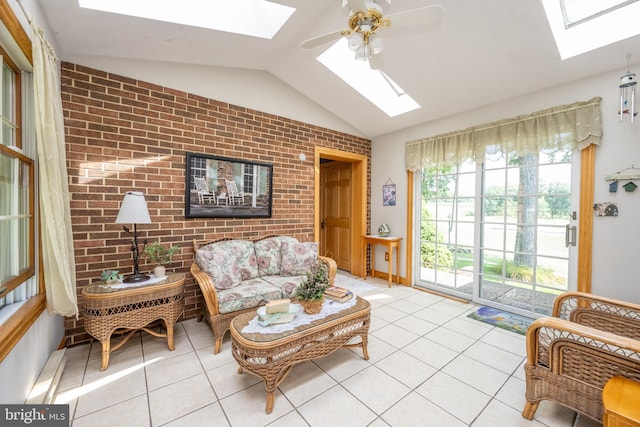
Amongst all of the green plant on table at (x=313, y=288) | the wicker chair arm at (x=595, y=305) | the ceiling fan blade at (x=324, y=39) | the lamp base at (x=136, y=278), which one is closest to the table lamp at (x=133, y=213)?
the lamp base at (x=136, y=278)

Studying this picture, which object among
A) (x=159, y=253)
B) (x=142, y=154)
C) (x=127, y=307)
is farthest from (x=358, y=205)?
(x=127, y=307)

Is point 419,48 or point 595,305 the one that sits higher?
point 419,48

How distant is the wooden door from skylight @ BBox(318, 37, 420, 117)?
1.35 metres

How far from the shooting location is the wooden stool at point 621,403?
1064 millimetres

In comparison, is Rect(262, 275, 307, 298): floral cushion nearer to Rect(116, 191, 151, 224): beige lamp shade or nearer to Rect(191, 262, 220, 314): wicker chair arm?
Rect(191, 262, 220, 314): wicker chair arm

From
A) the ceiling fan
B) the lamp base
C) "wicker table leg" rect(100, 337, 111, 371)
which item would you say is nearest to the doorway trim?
the ceiling fan

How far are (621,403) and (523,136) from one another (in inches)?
102

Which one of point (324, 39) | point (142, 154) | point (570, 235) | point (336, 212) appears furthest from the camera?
point (336, 212)

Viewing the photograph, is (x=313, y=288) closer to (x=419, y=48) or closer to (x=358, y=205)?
(x=419, y=48)

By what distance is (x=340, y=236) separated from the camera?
500cm

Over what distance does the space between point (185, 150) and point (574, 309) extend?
12.3 ft

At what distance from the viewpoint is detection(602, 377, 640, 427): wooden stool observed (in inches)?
41.9

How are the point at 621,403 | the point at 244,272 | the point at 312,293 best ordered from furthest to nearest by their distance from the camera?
the point at 244,272 → the point at 312,293 → the point at 621,403

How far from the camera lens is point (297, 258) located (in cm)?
314
